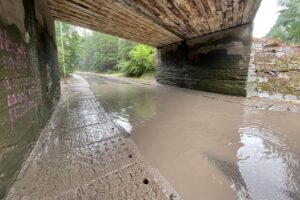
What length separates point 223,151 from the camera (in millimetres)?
2285

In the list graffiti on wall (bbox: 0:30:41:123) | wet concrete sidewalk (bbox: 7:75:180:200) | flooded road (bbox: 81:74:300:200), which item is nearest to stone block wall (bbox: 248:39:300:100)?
flooded road (bbox: 81:74:300:200)

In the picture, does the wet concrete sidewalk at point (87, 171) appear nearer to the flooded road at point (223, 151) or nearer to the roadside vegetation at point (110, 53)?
the flooded road at point (223, 151)

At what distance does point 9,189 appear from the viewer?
151cm

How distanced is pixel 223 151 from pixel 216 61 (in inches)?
228

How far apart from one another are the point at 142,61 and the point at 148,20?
32.8 feet

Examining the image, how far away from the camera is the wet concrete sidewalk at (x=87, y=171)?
148cm

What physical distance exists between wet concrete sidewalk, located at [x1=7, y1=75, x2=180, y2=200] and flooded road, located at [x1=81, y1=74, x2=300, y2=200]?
222 millimetres

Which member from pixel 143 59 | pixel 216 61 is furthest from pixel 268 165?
pixel 143 59

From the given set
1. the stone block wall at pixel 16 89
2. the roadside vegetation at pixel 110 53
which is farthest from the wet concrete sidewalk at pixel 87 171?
the roadside vegetation at pixel 110 53

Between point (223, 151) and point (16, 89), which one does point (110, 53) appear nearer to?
point (16, 89)

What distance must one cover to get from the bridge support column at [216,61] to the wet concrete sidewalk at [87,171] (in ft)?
18.4

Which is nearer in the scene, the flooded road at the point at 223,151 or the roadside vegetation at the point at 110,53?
the flooded road at the point at 223,151

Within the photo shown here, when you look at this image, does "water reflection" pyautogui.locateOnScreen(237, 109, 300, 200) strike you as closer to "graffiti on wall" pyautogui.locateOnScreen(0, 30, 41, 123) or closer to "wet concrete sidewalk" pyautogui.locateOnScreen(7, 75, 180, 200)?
"wet concrete sidewalk" pyautogui.locateOnScreen(7, 75, 180, 200)

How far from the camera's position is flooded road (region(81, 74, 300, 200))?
1.58 metres
